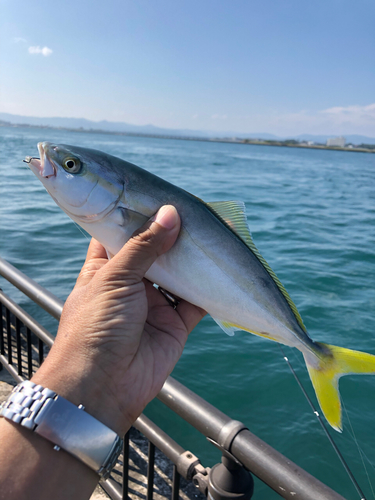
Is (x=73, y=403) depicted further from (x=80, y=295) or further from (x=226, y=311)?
(x=226, y=311)

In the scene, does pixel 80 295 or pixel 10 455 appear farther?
pixel 80 295

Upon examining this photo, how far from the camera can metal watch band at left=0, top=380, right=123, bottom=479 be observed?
1.49 metres

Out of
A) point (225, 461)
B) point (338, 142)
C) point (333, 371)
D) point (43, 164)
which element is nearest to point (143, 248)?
point (43, 164)

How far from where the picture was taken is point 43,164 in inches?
92.5

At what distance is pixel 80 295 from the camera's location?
212 centimetres

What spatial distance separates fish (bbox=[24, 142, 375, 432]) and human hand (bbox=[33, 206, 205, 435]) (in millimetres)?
172

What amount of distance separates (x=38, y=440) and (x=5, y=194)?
22.0 m

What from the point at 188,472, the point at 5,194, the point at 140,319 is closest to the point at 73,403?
the point at 140,319

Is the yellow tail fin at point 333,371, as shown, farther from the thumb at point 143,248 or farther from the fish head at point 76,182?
the fish head at point 76,182

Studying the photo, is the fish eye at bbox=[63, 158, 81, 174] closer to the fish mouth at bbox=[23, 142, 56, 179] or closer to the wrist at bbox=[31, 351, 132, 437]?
the fish mouth at bbox=[23, 142, 56, 179]

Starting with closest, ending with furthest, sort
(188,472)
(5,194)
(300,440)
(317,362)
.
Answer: (188,472), (317,362), (300,440), (5,194)

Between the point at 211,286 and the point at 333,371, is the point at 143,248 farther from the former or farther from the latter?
the point at 333,371

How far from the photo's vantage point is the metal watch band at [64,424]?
1492 mm

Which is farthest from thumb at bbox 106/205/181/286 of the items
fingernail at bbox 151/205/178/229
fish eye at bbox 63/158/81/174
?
fish eye at bbox 63/158/81/174
